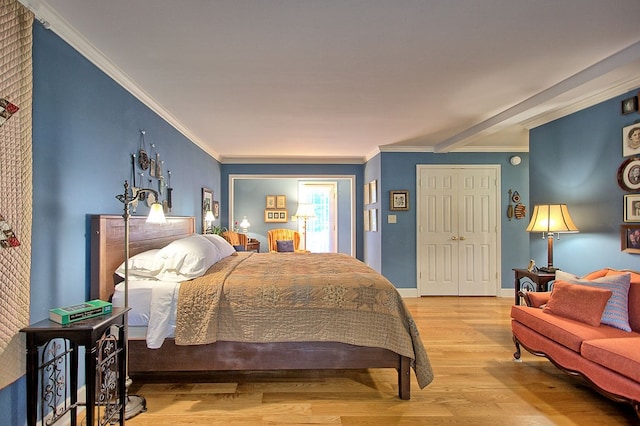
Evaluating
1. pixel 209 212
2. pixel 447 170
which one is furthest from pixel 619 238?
pixel 209 212

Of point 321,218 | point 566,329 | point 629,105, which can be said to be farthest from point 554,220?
point 321,218

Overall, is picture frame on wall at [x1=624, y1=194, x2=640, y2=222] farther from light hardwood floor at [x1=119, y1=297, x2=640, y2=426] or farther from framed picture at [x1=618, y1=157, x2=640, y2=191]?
light hardwood floor at [x1=119, y1=297, x2=640, y2=426]

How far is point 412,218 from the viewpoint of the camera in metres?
5.56

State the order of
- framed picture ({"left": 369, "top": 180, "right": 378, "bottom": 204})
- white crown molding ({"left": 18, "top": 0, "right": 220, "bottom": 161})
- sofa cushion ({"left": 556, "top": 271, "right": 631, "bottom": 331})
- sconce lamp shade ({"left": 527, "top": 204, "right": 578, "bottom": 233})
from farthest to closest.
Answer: framed picture ({"left": 369, "top": 180, "right": 378, "bottom": 204})
sconce lamp shade ({"left": 527, "top": 204, "right": 578, "bottom": 233})
sofa cushion ({"left": 556, "top": 271, "right": 631, "bottom": 331})
white crown molding ({"left": 18, "top": 0, "right": 220, "bottom": 161})

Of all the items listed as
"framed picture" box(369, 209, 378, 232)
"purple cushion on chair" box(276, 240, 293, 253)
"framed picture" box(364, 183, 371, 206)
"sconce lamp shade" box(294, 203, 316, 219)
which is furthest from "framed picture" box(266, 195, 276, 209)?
"framed picture" box(369, 209, 378, 232)

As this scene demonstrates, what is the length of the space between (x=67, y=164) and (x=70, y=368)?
1186 mm

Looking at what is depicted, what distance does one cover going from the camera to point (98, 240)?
2322 mm

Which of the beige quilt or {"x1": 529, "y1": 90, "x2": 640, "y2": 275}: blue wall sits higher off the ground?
{"x1": 529, "y1": 90, "x2": 640, "y2": 275}: blue wall

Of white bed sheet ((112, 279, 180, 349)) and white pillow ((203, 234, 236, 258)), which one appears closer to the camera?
white bed sheet ((112, 279, 180, 349))

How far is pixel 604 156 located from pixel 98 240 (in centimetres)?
412

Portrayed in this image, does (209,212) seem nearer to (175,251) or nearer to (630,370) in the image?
(175,251)

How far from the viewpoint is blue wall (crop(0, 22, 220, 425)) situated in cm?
185

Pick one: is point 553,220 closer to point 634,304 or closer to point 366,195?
point 634,304

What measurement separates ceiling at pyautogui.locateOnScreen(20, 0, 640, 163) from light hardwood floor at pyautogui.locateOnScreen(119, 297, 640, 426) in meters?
2.29
